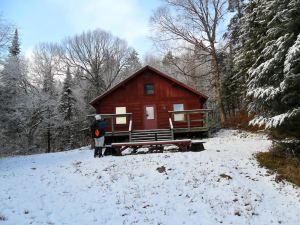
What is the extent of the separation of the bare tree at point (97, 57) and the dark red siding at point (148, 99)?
21.8 meters

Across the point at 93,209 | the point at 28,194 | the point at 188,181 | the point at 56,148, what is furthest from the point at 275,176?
the point at 56,148

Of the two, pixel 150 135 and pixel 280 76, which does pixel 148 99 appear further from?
pixel 280 76

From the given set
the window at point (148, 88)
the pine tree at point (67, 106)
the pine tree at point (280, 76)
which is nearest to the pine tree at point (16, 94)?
the pine tree at point (67, 106)

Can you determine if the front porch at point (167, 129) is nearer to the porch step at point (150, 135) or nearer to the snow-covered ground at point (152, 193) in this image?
the porch step at point (150, 135)

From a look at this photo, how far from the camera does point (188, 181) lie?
1126 cm

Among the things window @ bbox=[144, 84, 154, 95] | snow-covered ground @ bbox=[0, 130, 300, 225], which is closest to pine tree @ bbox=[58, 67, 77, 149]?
window @ bbox=[144, 84, 154, 95]

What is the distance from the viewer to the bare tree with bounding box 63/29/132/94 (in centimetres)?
4853

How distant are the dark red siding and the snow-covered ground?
11.5 m

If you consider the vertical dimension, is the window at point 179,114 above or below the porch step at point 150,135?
above

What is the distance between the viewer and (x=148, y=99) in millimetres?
26141

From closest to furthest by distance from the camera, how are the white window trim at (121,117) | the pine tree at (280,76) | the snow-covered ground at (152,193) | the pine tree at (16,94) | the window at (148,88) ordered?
1. the snow-covered ground at (152,193)
2. the pine tree at (280,76)
3. the white window trim at (121,117)
4. the window at (148,88)
5. the pine tree at (16,94)

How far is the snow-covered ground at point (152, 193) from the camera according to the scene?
343 inches

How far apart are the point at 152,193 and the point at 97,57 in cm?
4126

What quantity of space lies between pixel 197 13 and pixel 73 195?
2485 cm
